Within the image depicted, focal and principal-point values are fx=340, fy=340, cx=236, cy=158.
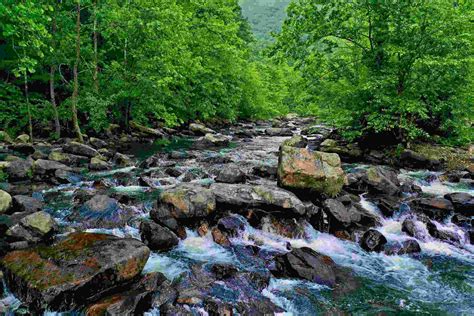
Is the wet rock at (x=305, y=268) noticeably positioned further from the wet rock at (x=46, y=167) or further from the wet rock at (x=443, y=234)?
the wet rock at (x=46, y=167)

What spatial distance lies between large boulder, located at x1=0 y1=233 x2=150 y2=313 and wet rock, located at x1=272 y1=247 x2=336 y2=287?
2.68 meters

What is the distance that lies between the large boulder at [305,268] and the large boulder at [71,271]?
269cm

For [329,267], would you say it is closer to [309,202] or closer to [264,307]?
[264,307]

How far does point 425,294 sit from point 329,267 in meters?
1.78

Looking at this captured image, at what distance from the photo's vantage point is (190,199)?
28.6 feet

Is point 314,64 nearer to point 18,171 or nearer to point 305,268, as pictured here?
point 305,268

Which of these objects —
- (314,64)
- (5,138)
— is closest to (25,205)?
(5,138)

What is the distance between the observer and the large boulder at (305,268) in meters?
6.59

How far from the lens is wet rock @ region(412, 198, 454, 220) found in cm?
976

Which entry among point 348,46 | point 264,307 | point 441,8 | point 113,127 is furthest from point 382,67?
point 113,127

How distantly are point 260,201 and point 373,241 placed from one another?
2.98 m

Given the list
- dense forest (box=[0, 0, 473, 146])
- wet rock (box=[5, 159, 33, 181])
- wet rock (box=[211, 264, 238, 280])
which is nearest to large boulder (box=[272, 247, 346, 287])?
wet rock (box=[211, 264, 238, 280])


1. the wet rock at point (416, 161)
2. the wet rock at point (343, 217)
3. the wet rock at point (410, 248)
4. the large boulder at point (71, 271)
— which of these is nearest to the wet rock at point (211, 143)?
the wet rock at point (416, 161)

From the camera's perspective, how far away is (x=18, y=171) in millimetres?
12203
